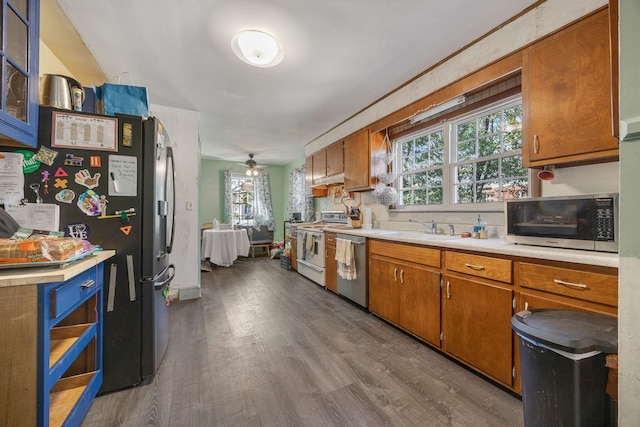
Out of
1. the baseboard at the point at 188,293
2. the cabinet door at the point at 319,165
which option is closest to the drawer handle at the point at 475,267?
the cabinet door at the point at 319,165

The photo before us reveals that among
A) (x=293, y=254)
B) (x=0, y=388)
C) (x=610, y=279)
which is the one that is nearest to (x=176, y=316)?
(x=0, y=388)

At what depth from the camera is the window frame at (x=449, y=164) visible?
2.22 m

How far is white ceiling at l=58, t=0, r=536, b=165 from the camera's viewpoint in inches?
70.5

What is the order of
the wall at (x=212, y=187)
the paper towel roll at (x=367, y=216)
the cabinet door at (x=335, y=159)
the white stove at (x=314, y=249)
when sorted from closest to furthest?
1. the paper towel roll at (x=367, y=216)
2. the white stove at (x=314, y=249)
3. the cabinet door at (x=335, y=159)
4. the wall at (x=212, y=187)

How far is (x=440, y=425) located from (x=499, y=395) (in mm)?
514

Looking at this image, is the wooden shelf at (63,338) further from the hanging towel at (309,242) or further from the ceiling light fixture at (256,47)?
the hanging towel at (309,242)

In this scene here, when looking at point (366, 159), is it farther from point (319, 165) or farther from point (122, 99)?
point (122, 99)

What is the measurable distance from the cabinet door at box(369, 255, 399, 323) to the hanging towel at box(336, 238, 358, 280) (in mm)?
252

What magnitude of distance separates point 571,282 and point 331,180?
328 centimetres

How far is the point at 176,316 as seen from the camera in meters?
2.82

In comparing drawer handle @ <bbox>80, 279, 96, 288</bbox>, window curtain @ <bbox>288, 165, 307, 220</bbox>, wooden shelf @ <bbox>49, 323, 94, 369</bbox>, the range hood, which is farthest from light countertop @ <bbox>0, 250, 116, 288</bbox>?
window curtain @ <bbox>288, 165, 307, 220</bbox>

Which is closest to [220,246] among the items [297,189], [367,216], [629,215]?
[297,189]

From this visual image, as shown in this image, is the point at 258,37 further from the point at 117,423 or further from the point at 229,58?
the point at 117,423

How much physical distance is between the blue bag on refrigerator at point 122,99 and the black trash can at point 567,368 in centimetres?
251
